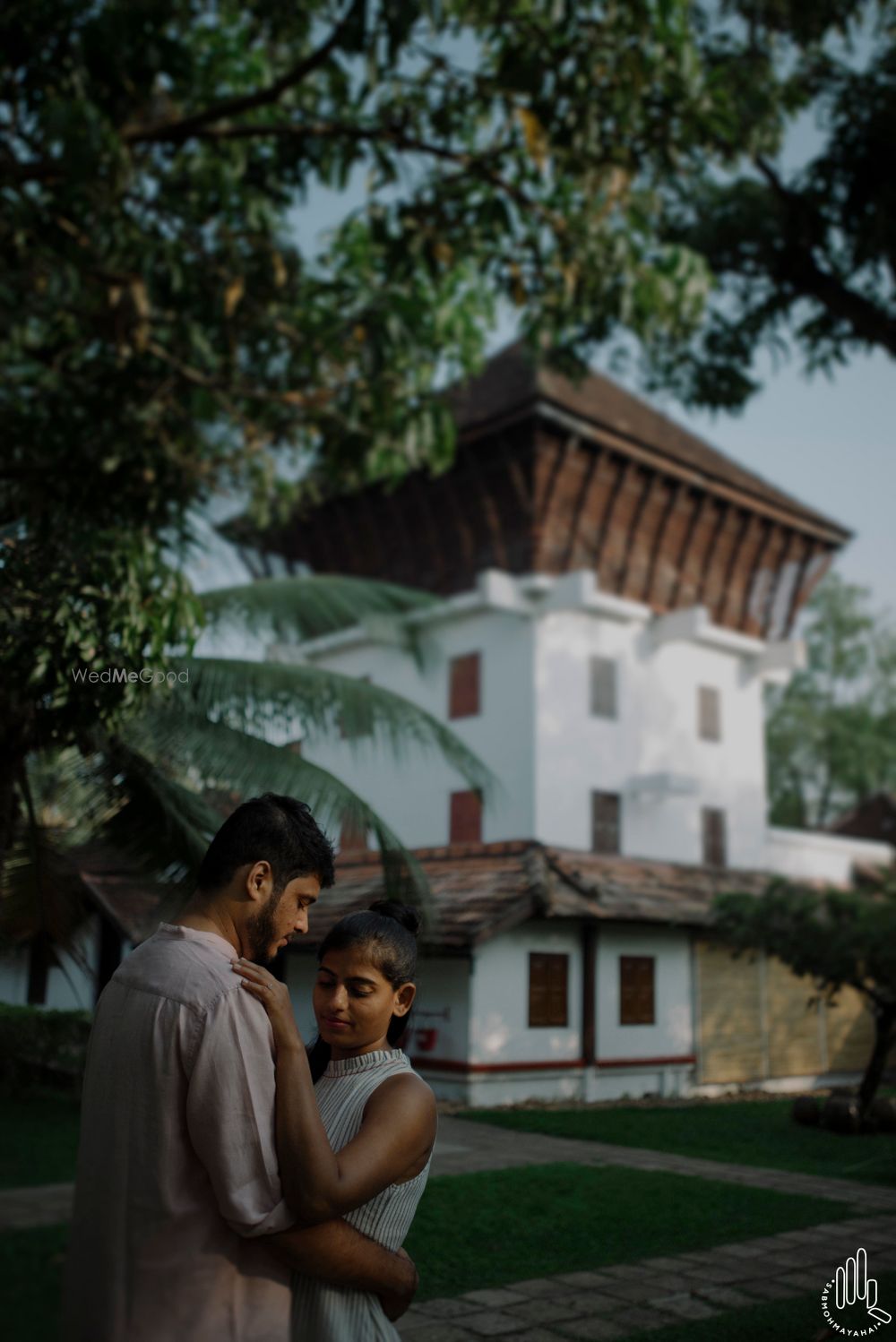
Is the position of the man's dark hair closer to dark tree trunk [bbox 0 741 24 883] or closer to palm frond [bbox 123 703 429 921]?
dark tree trunk [bbox 0 741 24 883]

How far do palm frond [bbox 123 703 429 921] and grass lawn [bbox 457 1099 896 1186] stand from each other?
5016 mm

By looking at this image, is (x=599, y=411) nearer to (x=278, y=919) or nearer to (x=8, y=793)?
(x=8, y=793)

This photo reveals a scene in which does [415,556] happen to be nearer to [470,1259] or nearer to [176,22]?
[176,22]

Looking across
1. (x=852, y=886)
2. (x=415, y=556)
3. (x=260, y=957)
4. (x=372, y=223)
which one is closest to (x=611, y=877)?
(x=415, y=556)

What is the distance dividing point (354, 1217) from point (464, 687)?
16.6 meters

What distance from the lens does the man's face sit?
2.00 meters

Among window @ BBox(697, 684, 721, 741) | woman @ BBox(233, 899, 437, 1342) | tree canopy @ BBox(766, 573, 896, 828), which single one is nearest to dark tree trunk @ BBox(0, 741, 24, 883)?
woman @ BBox(233, 899, 437, 1342)

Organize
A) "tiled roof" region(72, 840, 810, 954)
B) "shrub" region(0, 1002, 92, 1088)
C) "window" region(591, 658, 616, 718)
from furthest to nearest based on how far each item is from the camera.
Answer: "window" region(591, 658, 616, 718), "tiled roof" region(72, 840, 810, 954), "shrub" region(0, 1002, 92, 1088)

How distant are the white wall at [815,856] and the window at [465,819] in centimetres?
767

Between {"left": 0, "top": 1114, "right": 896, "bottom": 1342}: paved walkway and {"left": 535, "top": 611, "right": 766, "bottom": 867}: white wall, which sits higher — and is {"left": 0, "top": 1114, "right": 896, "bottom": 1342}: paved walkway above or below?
below

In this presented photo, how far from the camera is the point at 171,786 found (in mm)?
7312

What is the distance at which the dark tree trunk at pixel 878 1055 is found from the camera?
41.7ft

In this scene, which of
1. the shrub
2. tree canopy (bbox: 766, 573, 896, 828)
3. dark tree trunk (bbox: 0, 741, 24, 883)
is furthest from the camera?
tree canopy (bbox: 766, 573, 896, 828)

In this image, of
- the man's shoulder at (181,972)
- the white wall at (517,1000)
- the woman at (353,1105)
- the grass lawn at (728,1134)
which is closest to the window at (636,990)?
the white wall at (517,1000)
